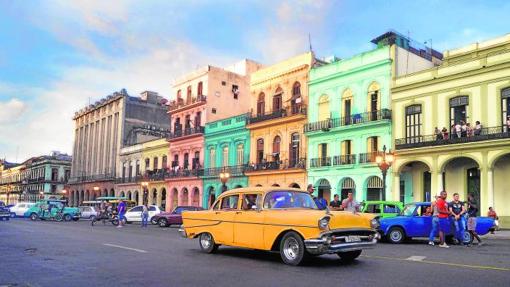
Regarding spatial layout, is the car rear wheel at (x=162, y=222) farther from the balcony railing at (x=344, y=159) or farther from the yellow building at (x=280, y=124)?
the balcony railing at (x=344, y=159)

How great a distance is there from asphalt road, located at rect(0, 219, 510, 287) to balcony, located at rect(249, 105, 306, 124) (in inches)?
1046

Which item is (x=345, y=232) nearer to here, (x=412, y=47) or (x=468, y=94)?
(x=468, y=94)

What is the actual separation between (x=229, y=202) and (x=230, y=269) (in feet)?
9.10

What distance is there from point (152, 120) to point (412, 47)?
39.8 meters

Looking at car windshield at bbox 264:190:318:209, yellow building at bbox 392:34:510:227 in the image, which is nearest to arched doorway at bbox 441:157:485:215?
yellow building at bbox 392:34:510:227

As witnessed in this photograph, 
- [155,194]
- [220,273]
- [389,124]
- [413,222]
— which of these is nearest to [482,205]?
[389,124]

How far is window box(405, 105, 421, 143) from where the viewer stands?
31211 millimetres

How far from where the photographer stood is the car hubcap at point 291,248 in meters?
9.86

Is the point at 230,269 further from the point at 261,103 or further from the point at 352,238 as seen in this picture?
the point at 261,103

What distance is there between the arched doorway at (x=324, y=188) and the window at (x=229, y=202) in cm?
2478

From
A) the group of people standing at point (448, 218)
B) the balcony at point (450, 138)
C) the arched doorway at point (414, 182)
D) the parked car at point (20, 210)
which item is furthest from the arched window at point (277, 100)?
the group of people standing at point (448, 218)

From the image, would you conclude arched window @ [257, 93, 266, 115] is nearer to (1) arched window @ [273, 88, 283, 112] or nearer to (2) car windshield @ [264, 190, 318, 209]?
(1) arched window @ [273, 88, 283, 112]

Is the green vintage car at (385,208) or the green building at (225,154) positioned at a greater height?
the green building at (225,154)

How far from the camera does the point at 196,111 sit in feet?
167
